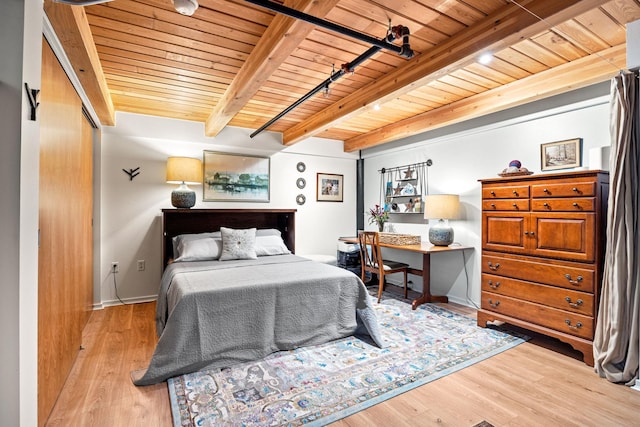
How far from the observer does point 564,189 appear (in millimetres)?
2586

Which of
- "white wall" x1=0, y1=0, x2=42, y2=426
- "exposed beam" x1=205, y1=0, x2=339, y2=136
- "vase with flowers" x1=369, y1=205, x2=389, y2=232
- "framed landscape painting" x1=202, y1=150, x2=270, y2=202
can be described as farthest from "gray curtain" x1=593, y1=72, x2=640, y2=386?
"framed landscape painting" x1=202, y1=150, x2=270, y2=202

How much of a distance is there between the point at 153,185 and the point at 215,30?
2.54 meters

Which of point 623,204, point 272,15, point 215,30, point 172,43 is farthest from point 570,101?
point 172,43

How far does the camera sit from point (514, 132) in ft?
11.4

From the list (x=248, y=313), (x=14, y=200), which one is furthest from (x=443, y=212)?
(x=14, y=200)

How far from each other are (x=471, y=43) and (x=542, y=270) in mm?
1916

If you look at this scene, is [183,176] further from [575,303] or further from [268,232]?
[575,303]

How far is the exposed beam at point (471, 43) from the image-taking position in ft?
5.73

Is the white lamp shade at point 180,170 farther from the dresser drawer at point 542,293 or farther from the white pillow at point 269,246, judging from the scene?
the dresser drawer at point 542,293

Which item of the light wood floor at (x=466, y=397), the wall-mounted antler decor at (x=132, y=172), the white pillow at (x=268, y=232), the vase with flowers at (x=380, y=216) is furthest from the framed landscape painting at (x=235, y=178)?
the light wood floor at (x=466, y=397)

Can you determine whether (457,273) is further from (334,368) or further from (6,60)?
(6,60)

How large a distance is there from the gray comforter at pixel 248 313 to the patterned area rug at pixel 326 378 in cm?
10

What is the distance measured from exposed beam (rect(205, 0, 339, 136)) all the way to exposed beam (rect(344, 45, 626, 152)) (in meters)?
2.21

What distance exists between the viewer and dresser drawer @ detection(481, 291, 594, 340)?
8.07ft
